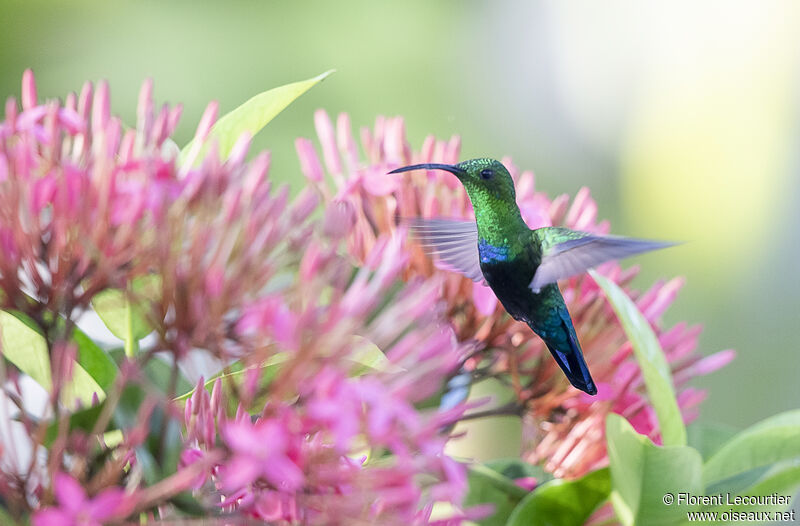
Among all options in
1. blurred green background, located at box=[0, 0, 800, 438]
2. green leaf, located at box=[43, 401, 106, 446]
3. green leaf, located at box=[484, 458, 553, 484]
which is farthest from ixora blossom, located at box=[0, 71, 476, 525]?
blurred green background, located at box=[0, 0, 800, 438]

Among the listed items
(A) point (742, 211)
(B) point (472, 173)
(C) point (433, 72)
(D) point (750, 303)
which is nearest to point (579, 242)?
(B) point (472, 173)

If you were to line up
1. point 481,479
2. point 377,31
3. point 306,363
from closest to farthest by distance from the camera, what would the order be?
point 306,363 < point 481,479 < point 377,31

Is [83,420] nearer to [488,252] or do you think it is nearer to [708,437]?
[488,252]

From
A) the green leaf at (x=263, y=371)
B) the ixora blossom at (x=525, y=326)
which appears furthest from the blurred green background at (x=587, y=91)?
the green leaf at (x=263, y=371)

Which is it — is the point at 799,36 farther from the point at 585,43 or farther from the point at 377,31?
the point at 377,31

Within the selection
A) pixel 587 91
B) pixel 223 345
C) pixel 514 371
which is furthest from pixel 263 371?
pixel 587 91

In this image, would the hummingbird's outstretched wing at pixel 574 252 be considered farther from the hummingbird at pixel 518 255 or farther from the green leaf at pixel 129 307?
the green leaf at pixel 129 307

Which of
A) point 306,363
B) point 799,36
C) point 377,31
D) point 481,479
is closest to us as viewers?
point 306,363
